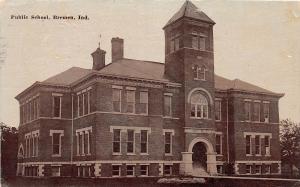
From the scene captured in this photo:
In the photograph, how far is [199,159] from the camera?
2884 cm

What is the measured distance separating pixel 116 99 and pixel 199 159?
22.3 feet

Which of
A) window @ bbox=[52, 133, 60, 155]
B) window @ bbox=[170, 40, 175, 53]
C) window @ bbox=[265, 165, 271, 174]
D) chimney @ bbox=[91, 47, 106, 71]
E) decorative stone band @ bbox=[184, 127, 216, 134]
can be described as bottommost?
window @ bbox=[265, 165, 271, 174]

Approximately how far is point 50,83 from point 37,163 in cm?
457

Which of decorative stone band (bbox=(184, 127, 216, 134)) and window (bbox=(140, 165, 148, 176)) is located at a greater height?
decorative stone band (bbox=(184, 127, 216, 134))

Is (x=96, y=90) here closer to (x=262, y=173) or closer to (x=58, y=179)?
(x=58, y=179)

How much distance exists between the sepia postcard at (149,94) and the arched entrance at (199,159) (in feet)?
0.21

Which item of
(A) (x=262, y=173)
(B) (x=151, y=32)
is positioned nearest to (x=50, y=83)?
(B) (x=151, y=32)

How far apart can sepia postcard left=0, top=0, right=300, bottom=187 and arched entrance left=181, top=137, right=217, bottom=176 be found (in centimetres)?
6

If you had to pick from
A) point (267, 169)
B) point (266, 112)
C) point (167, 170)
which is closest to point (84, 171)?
point (167, 170)

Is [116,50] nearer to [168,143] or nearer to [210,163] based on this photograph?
[168,143]

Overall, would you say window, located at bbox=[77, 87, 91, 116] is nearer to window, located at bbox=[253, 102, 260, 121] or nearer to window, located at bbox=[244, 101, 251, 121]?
window, located at bbox=[244, 101, 251, 121]

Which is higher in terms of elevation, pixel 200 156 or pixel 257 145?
pixel 257 145

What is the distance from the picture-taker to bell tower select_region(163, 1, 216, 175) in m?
27.5

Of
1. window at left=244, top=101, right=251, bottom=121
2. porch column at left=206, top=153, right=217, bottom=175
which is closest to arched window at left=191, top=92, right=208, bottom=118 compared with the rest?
porch column at left=206, top=153, right=217, bottom=175
